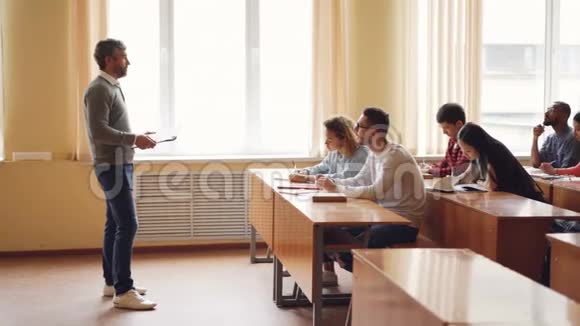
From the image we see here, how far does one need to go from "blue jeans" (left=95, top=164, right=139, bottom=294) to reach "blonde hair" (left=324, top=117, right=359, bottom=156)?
1.34 meters

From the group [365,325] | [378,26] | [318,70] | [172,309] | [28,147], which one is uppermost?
[378,26]

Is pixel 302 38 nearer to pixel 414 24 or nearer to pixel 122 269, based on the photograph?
pixel 414 24

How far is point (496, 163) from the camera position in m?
4.36

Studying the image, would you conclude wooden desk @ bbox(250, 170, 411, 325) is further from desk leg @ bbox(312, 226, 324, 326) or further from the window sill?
the window sill

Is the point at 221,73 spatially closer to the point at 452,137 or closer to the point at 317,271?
the point at 452,137

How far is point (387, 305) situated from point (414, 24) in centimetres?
448

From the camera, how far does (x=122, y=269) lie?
4.52m

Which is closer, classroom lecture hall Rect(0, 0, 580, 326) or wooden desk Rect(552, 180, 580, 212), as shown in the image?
classroom lecture hall Rect(0, 0, 580, 326)

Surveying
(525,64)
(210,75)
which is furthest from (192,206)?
(525,64)

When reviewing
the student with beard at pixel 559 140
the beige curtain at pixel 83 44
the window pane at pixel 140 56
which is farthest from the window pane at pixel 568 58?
the beige curtain at pixel 83 44

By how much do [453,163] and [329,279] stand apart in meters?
1.30

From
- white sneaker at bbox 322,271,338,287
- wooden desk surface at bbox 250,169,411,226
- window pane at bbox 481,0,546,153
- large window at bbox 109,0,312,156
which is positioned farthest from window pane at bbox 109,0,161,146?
window pane at bbox 481,0,546,153

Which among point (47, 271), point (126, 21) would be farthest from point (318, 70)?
point (47, 271)

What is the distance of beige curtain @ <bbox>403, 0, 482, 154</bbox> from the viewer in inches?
251
